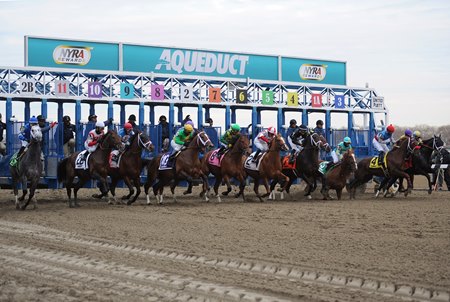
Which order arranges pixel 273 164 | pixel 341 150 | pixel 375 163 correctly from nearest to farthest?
1. pixel 273 164
2. pixel 341 150
3. pixel 375 163

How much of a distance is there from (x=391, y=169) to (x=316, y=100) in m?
13.1

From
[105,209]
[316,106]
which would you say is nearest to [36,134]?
[105,209]

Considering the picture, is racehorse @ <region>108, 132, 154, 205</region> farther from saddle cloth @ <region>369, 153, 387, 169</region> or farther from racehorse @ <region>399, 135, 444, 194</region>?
racehorse @ <region>399, 135, 444, 194</region>

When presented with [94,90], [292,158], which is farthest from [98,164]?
[94,90]

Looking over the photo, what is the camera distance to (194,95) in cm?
3148

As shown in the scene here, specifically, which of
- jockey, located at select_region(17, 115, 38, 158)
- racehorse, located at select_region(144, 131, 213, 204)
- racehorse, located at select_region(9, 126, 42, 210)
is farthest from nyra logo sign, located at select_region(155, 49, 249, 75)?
racehorse, located at select_region(9, 126, 42, 210)

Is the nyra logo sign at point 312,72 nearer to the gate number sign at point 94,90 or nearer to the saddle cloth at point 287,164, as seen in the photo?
the gate number sign at point 94,90

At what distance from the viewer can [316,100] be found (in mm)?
34750

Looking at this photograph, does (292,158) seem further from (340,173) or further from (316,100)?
(316,100)

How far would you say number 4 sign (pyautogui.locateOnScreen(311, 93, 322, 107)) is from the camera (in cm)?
3459

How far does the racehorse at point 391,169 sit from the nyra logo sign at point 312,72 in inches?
629

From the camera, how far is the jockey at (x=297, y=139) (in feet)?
71.6

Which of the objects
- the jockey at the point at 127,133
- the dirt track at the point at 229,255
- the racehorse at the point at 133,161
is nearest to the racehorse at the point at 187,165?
the racehorse at the point at 133,161

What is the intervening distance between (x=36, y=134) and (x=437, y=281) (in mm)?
11575
